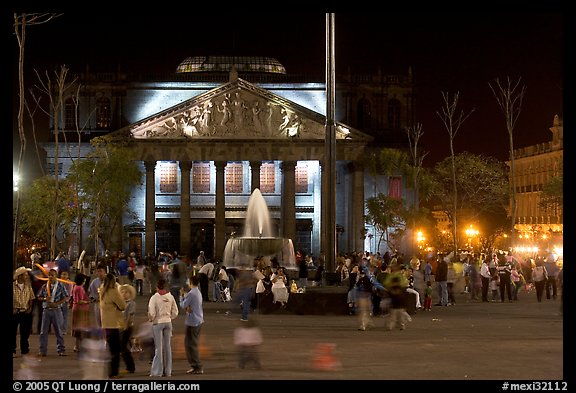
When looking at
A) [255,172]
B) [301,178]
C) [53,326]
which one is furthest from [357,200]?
[53,326]

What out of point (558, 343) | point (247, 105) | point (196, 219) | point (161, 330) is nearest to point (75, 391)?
point (161, 330)

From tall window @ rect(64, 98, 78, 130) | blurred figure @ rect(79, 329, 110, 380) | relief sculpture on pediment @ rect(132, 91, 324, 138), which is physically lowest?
blurred figure @ rect(79, 329, 110, 380)

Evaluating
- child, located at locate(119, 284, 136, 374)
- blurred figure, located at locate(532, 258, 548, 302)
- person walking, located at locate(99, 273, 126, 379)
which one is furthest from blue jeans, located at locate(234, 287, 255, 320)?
blurred figure, located at locate(532, 258, 548, 302)

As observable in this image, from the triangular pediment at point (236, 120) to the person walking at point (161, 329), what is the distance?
203 feet

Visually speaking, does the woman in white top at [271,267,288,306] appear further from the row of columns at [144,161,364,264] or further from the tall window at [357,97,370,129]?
the tall window at [357,97,370,129]

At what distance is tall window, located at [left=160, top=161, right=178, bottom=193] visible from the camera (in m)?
86.9

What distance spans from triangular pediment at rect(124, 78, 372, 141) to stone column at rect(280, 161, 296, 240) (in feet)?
7.65

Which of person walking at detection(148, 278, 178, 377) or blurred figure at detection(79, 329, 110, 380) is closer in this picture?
person walking at detection(148, 278, 178, 377)

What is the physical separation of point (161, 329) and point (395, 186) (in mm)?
68175

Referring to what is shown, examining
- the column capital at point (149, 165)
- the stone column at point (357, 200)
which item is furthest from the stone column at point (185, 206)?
the stone column at point (357, 200)

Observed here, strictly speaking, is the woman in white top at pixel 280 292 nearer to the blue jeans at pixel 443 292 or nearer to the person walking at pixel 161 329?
the blue jeans at pixel 443 292

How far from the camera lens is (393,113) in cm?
9325

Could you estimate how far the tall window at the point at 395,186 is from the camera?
85.2 m

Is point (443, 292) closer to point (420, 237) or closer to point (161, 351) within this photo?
point (161, 351)
